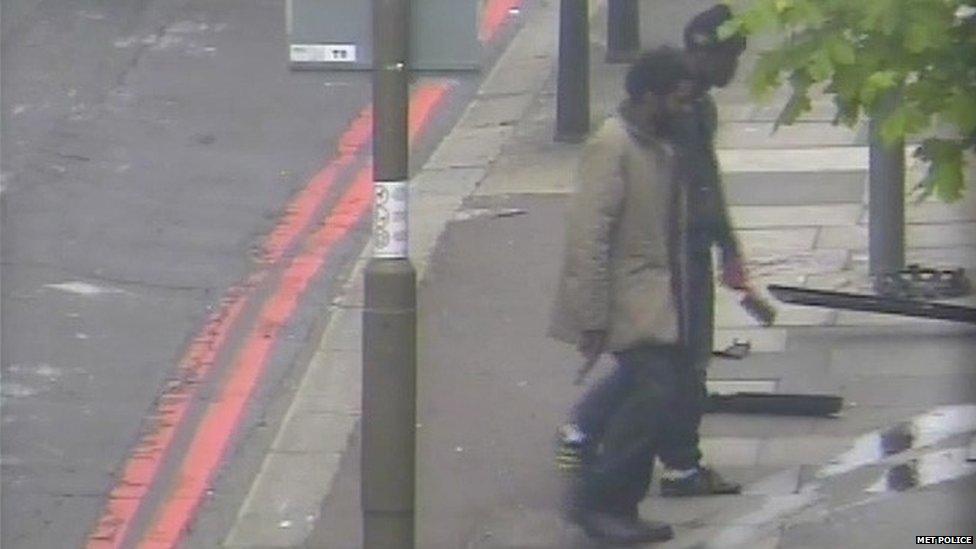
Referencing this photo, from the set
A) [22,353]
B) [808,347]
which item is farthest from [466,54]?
[22,353]

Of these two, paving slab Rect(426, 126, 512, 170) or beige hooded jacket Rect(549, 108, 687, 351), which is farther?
paving slab Rect(426, 126, 512, 170)

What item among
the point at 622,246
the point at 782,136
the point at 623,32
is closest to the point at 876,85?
the point at 622,246

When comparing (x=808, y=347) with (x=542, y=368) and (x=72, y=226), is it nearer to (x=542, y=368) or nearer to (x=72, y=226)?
(x=542, y=368)

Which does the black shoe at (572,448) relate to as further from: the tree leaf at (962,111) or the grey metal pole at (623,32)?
the grey metal pole at (623,32)

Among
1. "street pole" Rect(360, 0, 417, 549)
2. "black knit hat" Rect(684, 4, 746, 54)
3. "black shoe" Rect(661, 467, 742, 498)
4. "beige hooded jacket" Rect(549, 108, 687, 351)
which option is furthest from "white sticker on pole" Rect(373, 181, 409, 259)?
"black shoe" Rect(661, 467, 742, 498)

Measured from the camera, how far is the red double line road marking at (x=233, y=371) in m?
9.01

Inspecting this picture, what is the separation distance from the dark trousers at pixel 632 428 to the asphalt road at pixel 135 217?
1246 mm

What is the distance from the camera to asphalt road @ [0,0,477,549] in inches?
382

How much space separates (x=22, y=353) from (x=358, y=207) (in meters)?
2.49

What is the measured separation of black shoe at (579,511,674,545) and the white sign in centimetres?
190

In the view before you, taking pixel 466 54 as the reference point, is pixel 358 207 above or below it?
below

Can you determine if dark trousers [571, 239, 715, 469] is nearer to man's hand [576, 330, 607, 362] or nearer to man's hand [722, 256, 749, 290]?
man's hand [722, 256, 749, 290]

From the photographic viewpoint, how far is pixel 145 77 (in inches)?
576

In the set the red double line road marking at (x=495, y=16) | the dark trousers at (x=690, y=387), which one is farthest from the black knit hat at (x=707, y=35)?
the red double line road marking at (x=495, y=16)
